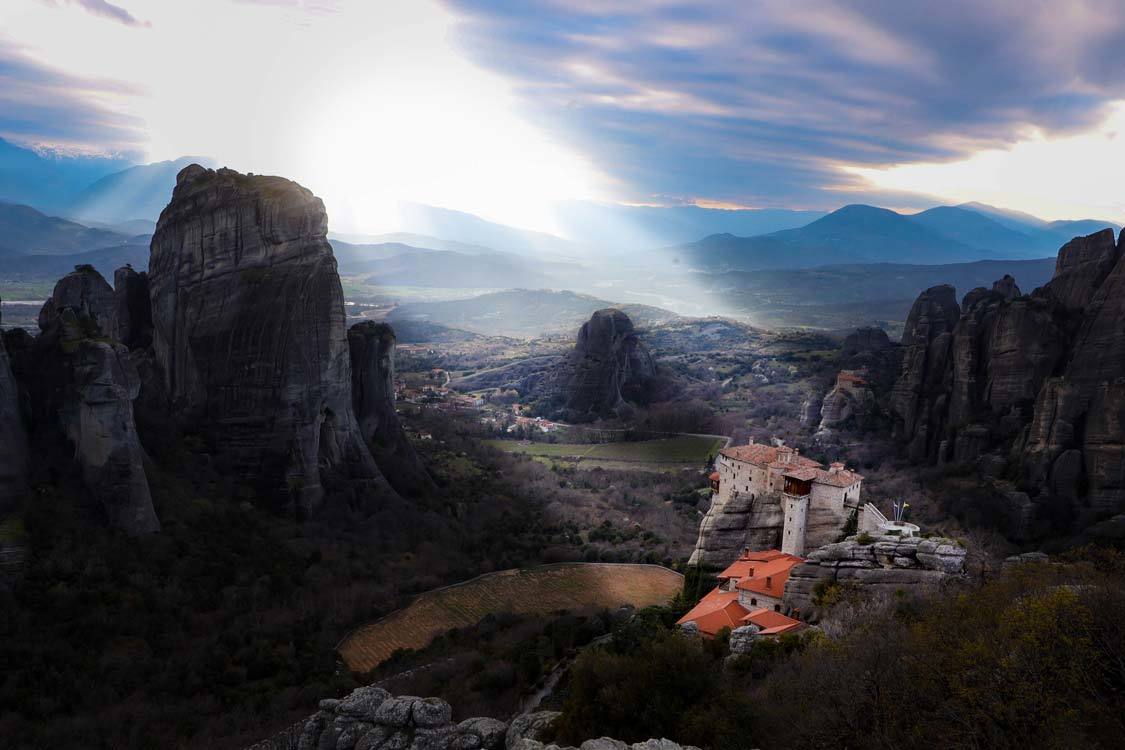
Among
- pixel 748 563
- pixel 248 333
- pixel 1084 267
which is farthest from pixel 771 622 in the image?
pixel 1084 267

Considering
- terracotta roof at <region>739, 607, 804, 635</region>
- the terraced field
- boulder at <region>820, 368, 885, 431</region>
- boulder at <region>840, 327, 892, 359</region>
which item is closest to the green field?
boulder at <region>820, 368, 885, 431</region>

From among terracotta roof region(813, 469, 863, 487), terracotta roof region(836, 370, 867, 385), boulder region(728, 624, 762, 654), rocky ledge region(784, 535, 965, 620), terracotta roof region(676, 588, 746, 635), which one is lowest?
terracotta roof region(676, 588, 746, 635)

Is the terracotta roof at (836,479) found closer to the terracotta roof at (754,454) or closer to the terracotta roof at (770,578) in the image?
the terracotta roof at (754,454)

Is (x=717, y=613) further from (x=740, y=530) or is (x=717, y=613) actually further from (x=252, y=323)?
(x=252, y=323)

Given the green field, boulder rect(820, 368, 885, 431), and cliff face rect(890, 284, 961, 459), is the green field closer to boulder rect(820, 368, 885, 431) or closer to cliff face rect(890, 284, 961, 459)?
boulder rect(820, 368, 885, 431)

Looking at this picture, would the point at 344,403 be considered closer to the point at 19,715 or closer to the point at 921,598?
the point at 19,715

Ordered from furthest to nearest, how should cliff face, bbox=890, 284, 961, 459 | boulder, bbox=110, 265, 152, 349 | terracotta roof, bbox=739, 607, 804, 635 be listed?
cliff face, bbox=890, 284, 961, 459 < boulder, bbox=110, 265, 152, 349 < terracotta roof, bbox=739, 607, 804, 635
